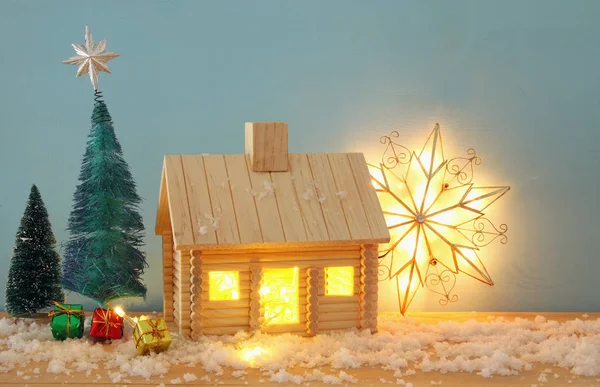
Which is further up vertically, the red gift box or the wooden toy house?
the wooden toy house

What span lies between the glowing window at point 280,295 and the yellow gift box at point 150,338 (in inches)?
19.8

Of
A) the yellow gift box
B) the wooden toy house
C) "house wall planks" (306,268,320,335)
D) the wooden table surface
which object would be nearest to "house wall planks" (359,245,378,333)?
the wooden toy house

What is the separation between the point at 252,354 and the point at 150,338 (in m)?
0.44

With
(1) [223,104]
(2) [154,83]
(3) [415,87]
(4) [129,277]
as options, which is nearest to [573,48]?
(3) [415,87]

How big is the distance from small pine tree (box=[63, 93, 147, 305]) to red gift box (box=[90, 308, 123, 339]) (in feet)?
0.65

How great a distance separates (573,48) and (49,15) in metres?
2.97

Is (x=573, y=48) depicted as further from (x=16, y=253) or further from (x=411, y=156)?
(x=16, y=253)

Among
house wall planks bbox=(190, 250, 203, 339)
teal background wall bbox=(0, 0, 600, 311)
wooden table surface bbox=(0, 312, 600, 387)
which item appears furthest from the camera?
teal background wall bbox=(0, 0, 600, 311)

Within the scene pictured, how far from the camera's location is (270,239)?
3348 mm

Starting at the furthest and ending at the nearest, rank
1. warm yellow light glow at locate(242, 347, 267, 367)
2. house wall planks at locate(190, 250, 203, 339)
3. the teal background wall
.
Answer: the teal background wall, house wall planks at locate(190, 250, 203, 339), warm yellow light glow at locate(242, 347, 267, 367)

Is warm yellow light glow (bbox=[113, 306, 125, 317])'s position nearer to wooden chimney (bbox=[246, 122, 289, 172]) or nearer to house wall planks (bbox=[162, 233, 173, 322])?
house wall planks (bbox=[162, 233, 173, 322])

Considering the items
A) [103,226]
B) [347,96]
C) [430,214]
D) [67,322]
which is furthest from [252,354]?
[347,96]

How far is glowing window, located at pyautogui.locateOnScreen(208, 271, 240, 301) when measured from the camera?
344 cm

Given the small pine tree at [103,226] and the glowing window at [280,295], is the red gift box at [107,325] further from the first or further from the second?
the glowing window at [280,295]
